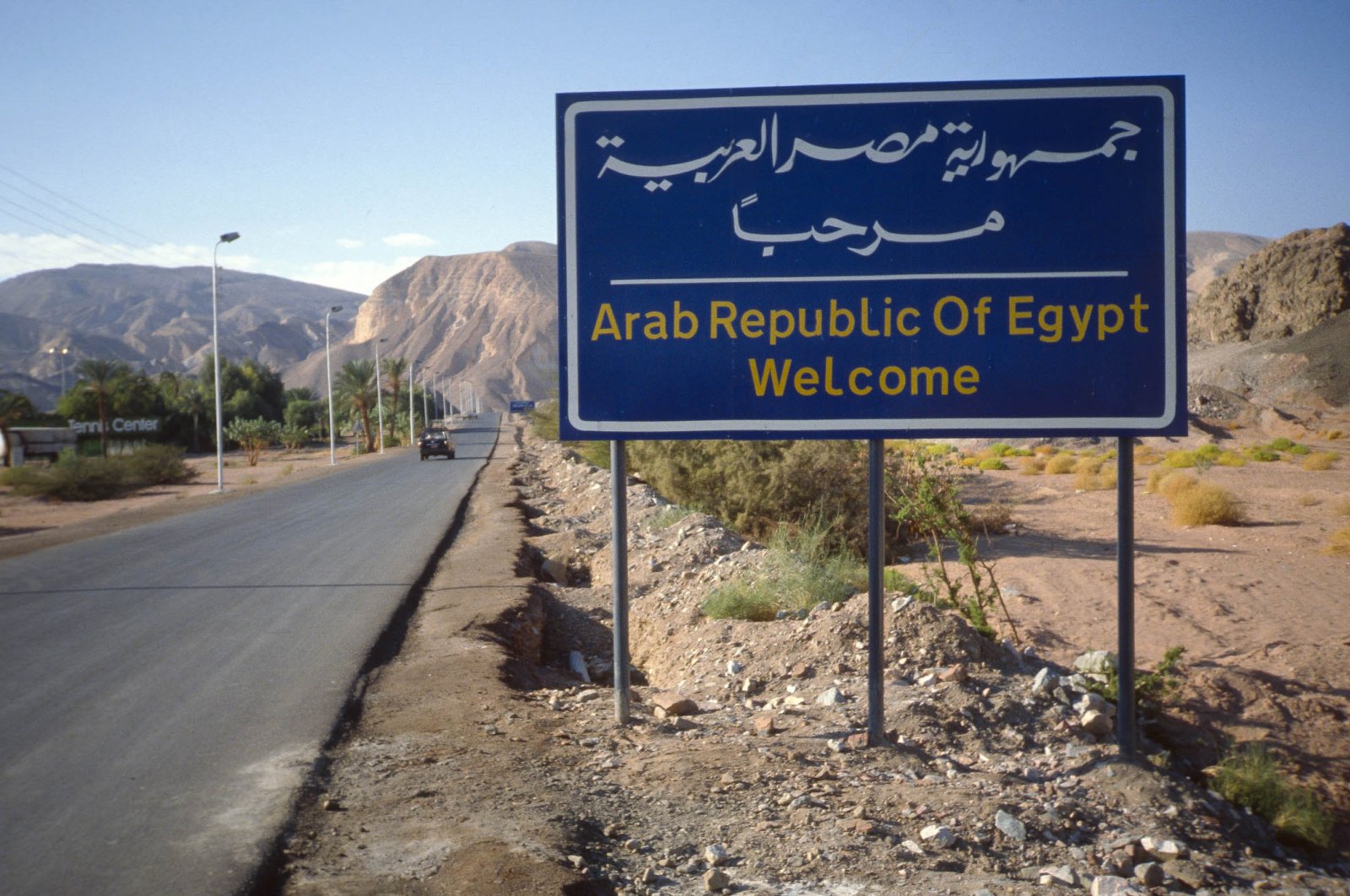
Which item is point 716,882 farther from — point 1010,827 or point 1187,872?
point 1187,872

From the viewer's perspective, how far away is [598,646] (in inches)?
386

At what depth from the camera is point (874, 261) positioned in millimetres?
5984

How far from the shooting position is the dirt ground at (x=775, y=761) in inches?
162

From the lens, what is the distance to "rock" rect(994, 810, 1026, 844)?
4348mm

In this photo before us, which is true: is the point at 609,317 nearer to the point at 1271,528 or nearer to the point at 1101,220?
the point at 1101,220

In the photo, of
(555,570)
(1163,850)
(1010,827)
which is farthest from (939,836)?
(555,570)

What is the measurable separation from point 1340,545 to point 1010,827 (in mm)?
16719

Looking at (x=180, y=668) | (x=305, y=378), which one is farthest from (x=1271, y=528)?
(x=305, y=378)

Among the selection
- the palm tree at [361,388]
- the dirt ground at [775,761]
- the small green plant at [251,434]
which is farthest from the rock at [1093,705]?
the palm tree at [361,388]

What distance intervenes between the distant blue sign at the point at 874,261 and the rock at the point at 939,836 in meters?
2.28

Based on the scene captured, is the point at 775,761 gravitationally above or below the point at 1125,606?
below

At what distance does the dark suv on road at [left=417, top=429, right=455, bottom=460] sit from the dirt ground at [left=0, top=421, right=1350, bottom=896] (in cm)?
3680

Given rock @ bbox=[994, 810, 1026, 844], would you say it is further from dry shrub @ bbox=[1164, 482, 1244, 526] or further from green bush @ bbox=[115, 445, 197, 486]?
green bush @ bbox=[115, 445, 197, 486]

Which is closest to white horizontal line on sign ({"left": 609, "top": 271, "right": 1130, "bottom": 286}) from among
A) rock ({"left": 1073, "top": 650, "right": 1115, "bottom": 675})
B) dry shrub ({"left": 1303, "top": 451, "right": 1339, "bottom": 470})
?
rock ({"left": 1073, "top": 650, "right": 1115, "bottom": 675})
